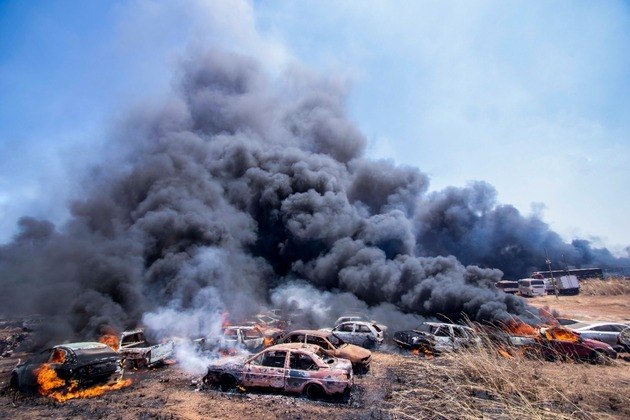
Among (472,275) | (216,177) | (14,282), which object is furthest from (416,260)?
(14,282)

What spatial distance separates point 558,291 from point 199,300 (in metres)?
35.0

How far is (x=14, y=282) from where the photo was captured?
27.2 m

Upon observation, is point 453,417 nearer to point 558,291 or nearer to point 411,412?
point 411,412

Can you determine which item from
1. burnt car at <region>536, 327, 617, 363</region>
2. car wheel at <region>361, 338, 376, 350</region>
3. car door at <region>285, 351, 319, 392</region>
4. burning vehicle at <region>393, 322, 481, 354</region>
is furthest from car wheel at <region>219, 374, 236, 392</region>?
burnt car at <region>536, 327, 617, 363</region>

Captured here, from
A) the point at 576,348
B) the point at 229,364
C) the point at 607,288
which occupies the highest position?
the point at 607,288

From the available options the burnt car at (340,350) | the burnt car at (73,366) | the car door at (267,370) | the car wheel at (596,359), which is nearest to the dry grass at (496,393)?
the burnt car at (340,350)

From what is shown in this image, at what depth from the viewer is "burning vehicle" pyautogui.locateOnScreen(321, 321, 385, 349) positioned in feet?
47.8

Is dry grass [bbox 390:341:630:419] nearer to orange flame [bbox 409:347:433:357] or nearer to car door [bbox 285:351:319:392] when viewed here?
car door [bbox 285:351:319:392]

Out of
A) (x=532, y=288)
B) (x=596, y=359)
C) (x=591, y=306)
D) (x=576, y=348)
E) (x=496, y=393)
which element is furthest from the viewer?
(x=532, y=288)

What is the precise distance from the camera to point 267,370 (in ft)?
28.9

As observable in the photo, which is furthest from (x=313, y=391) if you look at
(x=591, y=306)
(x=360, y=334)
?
(x=591, y=306)

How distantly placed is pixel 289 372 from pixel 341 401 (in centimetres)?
150

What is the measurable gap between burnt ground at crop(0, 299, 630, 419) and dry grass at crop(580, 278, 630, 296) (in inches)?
1005

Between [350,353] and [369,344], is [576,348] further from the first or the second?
[350,353]
